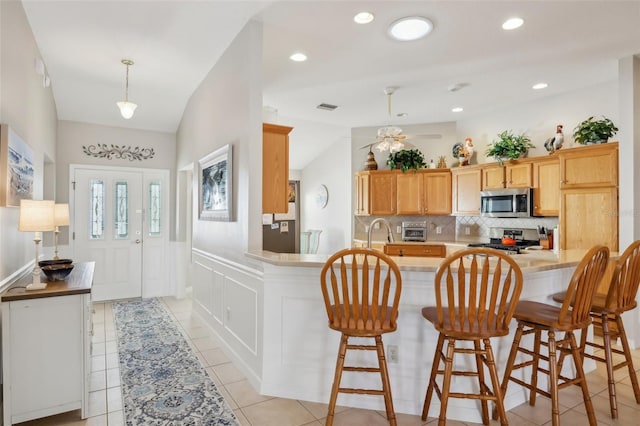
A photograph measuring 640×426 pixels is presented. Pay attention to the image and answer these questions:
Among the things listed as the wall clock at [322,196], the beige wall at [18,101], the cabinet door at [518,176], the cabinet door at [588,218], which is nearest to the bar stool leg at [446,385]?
the beige wall at [18,101]

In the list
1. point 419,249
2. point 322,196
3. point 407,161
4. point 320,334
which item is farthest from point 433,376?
point 322,196

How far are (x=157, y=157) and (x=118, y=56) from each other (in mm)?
2286

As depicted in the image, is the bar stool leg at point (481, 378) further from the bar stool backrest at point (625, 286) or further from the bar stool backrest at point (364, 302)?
the bar stool backrest at point (625, 286)

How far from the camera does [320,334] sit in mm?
2543

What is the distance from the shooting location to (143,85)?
4395 millimetres

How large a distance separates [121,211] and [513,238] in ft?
18.8

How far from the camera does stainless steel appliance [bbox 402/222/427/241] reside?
234 inches

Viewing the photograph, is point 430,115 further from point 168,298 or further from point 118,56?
point 168,298

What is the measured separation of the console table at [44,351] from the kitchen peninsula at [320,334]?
1.15 meters

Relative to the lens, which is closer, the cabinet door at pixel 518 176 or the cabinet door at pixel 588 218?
the cabinet door at pixel 588 218

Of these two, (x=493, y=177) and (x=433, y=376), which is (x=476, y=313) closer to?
(x=433, y=376)

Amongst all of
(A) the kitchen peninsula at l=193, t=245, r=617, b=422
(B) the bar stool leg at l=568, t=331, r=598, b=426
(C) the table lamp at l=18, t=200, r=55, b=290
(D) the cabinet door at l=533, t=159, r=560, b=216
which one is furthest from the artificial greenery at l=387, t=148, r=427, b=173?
(C) the table lamp at l=18, t=200, r=55, b=290

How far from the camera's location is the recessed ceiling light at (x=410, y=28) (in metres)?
2.86

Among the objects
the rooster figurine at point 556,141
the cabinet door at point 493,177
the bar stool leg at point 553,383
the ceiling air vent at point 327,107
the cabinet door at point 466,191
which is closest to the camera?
the bar stool leg at point 553,383
